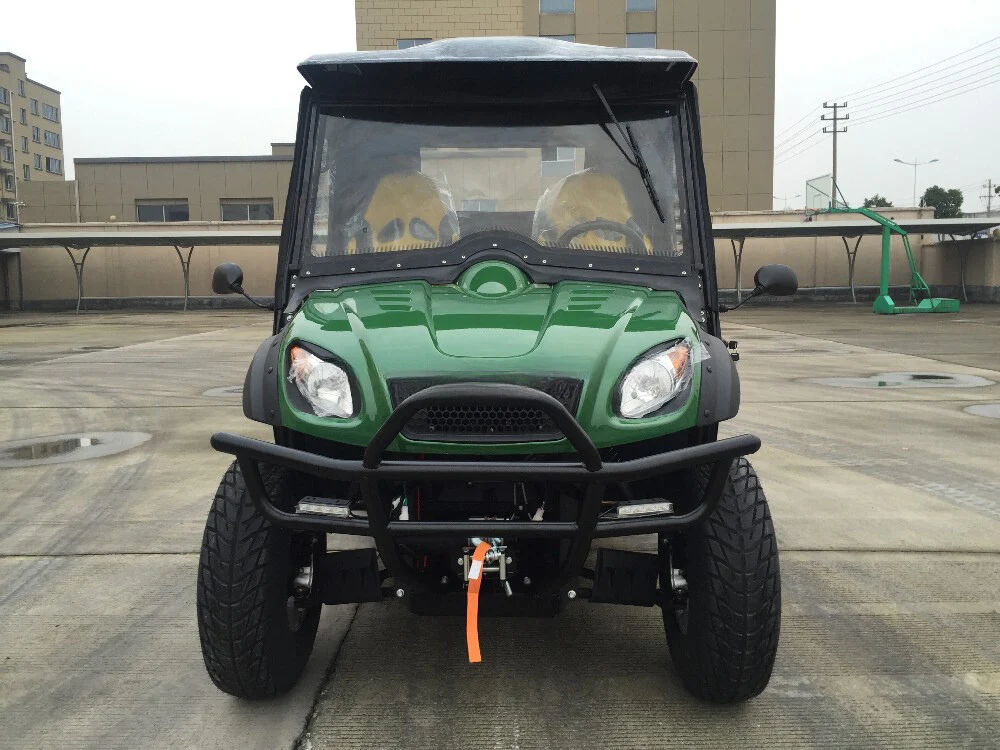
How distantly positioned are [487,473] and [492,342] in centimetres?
50

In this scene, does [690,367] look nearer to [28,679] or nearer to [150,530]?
[28,679]

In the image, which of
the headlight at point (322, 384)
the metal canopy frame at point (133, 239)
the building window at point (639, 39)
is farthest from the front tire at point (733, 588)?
the building window at point (639, 39)

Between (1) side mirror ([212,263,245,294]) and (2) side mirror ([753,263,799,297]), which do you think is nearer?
(2) side mirror ([753,263,799,297])

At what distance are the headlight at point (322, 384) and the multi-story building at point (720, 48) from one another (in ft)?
142

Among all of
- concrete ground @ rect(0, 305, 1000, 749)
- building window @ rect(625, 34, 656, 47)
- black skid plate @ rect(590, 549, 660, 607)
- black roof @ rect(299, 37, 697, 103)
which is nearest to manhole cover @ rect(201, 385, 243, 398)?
concrete ground @ rect(0, 305, 1000, 749)

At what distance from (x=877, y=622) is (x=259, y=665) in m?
2.47

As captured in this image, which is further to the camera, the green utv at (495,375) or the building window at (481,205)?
the building window at (481,205)

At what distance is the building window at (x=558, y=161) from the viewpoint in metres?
3.64

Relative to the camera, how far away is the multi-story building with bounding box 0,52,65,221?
93938mm

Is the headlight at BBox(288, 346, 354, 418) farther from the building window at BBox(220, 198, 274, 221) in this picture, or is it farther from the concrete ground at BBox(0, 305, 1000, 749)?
the building window at BBox(220, 198, 274, 221)

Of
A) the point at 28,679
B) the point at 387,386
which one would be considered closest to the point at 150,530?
the point at 28,679

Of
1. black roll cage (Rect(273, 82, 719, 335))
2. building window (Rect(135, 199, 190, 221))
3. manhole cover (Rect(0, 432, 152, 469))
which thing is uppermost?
building window (Rect(135, 199, 190, 221))

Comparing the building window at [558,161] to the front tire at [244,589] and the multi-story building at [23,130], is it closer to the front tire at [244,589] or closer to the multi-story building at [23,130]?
the front tire at [244,589]

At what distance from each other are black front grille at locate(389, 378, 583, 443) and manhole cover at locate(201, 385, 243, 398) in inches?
326
